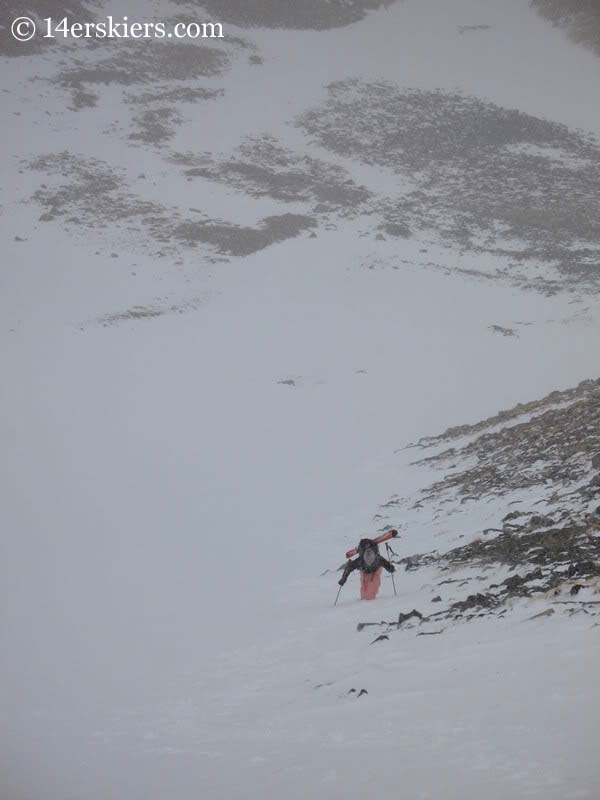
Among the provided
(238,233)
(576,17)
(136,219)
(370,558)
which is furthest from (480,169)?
(370,558)

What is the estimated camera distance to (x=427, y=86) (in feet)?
190

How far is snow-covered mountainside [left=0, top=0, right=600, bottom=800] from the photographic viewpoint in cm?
477

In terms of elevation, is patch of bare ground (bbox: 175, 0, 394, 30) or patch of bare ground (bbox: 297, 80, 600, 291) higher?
patch of bare ground (bbox: 175, 0, 394, 30)

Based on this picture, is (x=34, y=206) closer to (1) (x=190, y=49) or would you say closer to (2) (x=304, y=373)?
(2) (x=304, y=373)

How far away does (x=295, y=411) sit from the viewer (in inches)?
886

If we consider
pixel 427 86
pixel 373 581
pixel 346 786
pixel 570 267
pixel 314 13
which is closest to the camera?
pixel 346 786

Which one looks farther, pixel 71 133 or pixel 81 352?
pixel 71 133

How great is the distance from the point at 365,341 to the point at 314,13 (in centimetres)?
5793

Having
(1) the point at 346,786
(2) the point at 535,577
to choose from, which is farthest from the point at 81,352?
(1) the point at 346,786

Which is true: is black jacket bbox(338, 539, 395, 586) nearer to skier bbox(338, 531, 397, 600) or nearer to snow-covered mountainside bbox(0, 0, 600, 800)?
skier bbox(338, 531, 397, 600)

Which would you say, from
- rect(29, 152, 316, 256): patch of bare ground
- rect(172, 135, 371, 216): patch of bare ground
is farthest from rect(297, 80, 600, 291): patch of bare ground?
rect(29, 152, 316, 256): patch of bare ground

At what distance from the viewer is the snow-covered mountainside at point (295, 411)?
4.77 m

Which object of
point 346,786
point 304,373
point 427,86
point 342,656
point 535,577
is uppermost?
point 427,86

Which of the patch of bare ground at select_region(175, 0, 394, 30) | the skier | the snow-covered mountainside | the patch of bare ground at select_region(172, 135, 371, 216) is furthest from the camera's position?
the patch of bare ground at select_region(175, 0, 394, 30)
